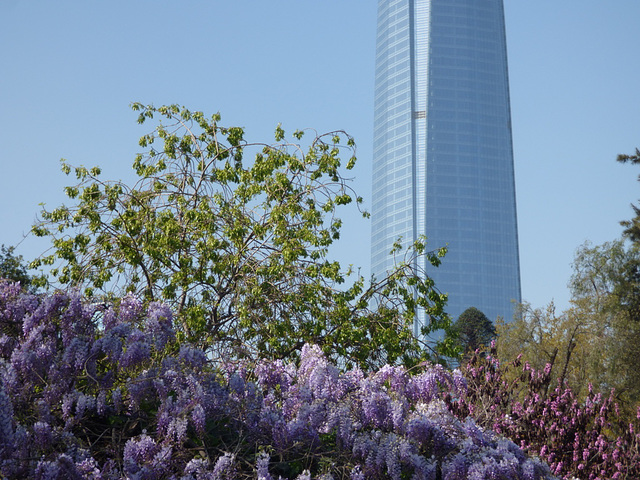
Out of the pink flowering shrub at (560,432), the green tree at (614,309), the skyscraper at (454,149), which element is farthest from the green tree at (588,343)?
the skyscraper at (454,149)

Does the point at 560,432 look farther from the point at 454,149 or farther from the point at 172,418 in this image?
the point at 454,149

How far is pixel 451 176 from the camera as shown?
509 feet

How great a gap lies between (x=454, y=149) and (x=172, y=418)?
156m

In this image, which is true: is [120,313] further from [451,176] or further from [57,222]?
[451,176]

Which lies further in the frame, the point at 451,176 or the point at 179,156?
the point at 451,176

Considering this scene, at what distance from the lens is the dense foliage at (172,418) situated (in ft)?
15.0

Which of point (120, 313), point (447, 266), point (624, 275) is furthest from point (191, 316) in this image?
point (447, 266)

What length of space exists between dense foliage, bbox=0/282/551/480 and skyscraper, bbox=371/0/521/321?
14555 cm

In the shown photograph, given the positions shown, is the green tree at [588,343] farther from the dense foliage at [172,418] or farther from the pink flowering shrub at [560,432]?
the dense foliage at [172,418]

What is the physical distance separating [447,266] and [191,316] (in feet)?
463

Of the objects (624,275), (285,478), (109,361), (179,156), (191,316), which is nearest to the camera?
(285,478)

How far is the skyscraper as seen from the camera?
497 feet

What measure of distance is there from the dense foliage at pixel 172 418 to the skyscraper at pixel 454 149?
146 m

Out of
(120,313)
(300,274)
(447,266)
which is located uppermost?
(447,266)
